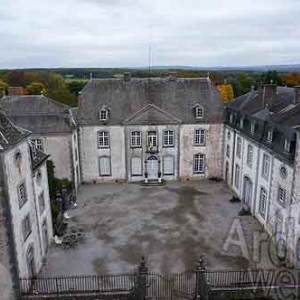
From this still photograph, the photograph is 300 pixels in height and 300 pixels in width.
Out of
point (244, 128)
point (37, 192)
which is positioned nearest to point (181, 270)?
point (37, 192)

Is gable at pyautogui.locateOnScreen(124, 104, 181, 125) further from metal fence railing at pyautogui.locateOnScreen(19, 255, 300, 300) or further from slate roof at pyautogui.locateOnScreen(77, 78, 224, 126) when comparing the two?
metal fence railing at pyautogui.locateOnScreen(19, 255, 300, 300)

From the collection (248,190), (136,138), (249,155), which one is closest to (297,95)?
(249,155)

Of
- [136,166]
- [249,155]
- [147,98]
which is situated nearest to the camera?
[249,155]

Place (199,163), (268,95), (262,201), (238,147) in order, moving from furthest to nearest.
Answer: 1. (199,163)
2. (238,147)
3. (268,95)
4. (262,201)

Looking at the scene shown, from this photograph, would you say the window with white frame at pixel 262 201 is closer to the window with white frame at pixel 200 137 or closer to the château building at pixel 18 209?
the window with white frame at pixel 200 137

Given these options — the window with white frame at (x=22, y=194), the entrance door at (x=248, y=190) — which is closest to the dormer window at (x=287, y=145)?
the entrance door at (x=248, y=190)

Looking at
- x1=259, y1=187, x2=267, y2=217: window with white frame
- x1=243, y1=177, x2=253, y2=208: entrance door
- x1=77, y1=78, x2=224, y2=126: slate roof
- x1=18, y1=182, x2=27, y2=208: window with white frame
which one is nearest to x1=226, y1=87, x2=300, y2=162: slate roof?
x1=77, y1=78, x2=224, y2=126: slate roof

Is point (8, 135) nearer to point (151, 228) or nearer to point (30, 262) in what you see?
point (30, 262)
